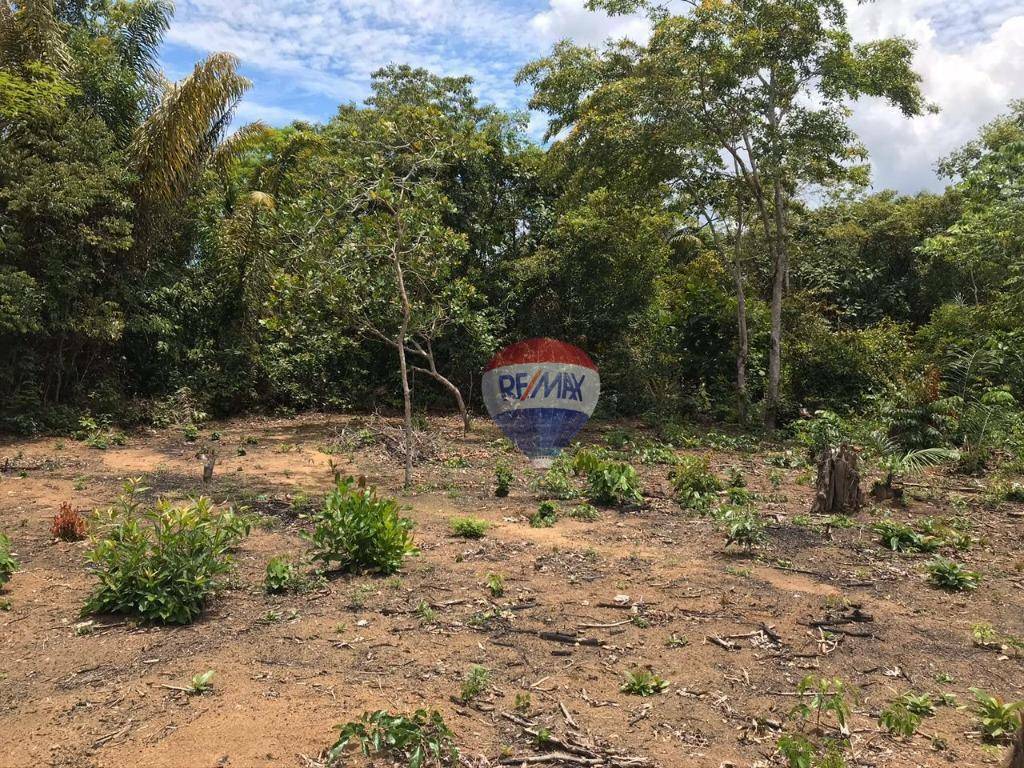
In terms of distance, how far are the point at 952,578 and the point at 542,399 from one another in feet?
22.9

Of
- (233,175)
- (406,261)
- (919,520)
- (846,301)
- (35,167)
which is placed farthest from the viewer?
(846,301)

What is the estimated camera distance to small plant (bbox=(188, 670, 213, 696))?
3.58 metres

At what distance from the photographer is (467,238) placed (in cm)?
1446

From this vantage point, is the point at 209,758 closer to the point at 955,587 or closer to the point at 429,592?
the point at 429,592

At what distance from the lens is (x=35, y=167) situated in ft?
37.0

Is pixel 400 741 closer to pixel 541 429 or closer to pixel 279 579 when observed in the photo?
pixel 279 579

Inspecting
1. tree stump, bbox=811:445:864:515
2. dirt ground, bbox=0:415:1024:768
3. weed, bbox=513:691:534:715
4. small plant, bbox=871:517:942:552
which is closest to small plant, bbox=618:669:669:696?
A: dirt ground, bbox=0:415:1024:768

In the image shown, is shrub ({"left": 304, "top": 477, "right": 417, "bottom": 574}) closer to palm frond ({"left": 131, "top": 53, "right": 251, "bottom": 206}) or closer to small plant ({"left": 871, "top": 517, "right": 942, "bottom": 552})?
small plant ({"left": 871, "top": 517, "right": 942, "bottom": 552})

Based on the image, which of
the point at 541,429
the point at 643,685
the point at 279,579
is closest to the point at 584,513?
the point at 279,579

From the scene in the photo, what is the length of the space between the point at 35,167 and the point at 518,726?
1161cm

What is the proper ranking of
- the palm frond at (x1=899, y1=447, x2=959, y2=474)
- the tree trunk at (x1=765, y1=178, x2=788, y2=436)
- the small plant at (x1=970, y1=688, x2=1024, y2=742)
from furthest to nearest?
the tree trunk at (x1=765, y1=178, x2=788, y2=436), the palm frond at (x1=899, y1=447, x2=959, y2=474), the small plant at (x1=970, y1=688, x2=1024, y2=742)

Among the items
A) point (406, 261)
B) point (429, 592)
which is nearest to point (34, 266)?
point (406, 261)

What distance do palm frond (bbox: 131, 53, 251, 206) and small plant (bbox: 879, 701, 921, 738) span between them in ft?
41.6

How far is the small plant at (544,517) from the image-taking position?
7113mm
